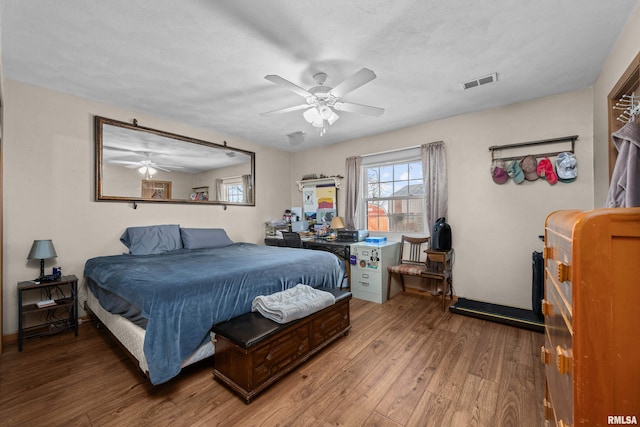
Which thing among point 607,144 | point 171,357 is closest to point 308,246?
point 171,357

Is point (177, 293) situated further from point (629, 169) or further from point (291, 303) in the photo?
point (629, 169)

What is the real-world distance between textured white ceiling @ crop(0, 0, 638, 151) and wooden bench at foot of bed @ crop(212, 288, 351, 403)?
214 cm

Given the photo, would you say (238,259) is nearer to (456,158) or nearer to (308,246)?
(308,246)

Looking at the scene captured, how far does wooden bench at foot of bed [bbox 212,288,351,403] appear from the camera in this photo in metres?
1.68

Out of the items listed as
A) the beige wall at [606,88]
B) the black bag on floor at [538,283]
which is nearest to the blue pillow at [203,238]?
the black bag on floor at [538,283]

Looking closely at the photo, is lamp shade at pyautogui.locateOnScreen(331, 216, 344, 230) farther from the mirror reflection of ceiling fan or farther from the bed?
the mirror reflection of ceiling fan

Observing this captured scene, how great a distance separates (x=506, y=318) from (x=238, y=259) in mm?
2932

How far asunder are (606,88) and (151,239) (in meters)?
4.92

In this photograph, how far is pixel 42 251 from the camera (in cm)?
247

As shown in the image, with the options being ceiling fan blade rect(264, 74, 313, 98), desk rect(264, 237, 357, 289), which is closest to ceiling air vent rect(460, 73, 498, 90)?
ceiling fan blade rect(264, 74, 313, 98)

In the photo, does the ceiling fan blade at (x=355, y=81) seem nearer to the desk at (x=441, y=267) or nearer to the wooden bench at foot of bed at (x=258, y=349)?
the wooden bench at foot of bed at (x=258, y=349)

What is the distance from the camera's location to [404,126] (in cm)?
395

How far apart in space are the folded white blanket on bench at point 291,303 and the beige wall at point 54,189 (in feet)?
7.55

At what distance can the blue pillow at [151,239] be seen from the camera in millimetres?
3113
